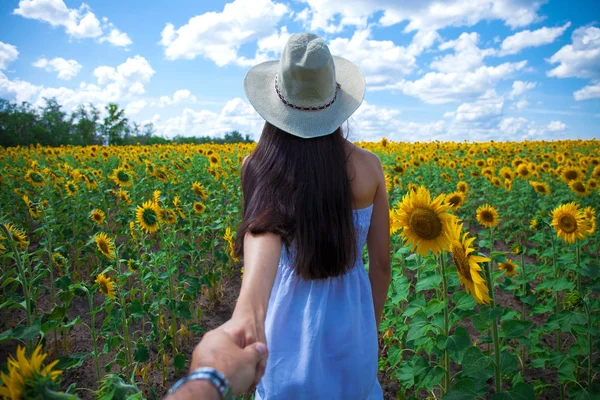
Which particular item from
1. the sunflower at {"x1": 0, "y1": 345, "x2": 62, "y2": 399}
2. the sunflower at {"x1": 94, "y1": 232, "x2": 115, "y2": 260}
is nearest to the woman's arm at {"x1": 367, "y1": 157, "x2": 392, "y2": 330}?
the sunflower at {"x1": 0, "y1": 345, "x2": 62, "y2": 399}

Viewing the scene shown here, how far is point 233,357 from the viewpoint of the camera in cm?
68

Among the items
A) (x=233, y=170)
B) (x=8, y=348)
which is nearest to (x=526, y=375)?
(x=8, y=348)

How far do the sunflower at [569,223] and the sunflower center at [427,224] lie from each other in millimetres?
1938

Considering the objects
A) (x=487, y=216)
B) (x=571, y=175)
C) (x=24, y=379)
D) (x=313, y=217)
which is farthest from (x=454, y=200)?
(x=571, y=175)

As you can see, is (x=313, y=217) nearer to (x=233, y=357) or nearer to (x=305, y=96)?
(x=305, y=96)

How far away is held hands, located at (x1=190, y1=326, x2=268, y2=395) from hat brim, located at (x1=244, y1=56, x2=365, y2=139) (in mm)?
780

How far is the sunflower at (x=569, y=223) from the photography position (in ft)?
10.4

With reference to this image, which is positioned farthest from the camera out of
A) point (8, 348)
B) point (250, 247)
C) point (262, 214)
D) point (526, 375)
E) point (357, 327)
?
point (8, 348)

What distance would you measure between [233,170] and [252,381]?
664cm

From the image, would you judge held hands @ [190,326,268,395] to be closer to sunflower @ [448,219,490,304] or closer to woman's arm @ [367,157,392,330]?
woman's arm @ [367,157,392,330]

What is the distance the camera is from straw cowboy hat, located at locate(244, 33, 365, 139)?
1379 mm

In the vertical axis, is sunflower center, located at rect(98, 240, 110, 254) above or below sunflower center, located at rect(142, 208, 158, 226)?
below

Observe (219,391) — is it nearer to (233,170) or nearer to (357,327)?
(357,327)

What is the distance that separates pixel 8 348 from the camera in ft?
12.1
